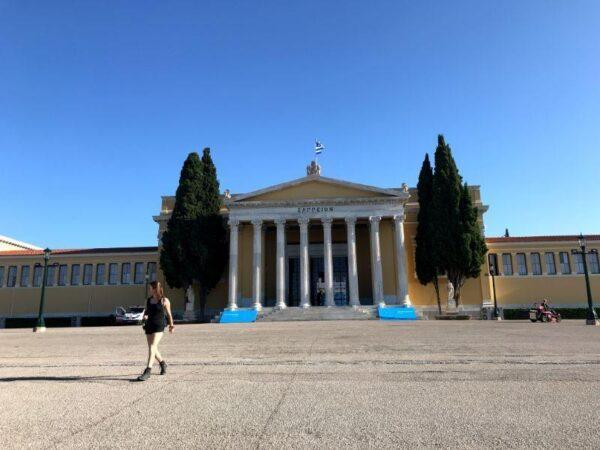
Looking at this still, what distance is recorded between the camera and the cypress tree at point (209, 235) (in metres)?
36.3

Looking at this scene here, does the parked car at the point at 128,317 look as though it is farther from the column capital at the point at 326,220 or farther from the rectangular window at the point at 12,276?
the column capital at the point at 326,220

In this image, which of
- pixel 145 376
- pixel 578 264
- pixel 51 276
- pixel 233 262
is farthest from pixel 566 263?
pixel 51 276

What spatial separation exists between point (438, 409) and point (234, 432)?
236cm

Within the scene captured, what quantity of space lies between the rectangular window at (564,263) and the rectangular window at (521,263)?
2.94 metres

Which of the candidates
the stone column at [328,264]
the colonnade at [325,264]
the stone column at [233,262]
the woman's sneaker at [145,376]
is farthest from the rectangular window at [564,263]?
the woman's sneaker at [145,376]

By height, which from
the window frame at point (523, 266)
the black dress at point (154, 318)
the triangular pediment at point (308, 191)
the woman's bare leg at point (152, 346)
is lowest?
the woman's bare leg at point (152, 346)

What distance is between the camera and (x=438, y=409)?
4961 millimetres

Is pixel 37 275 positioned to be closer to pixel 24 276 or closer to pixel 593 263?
pixel 24 276

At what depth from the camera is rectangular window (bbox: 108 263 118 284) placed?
41.7m

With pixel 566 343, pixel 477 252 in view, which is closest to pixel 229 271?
pixel 477 252

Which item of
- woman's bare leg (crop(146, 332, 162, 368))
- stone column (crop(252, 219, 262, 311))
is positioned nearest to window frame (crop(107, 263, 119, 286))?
stone column (crop(252, 219, 262, 311))

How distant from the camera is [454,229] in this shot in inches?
1313

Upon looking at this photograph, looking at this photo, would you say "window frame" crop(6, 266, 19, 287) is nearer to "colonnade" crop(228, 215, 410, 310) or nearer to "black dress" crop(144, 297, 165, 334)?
"colonnade" crop(228, 215, 410, 310)

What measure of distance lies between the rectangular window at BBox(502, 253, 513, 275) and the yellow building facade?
0.28 feet
